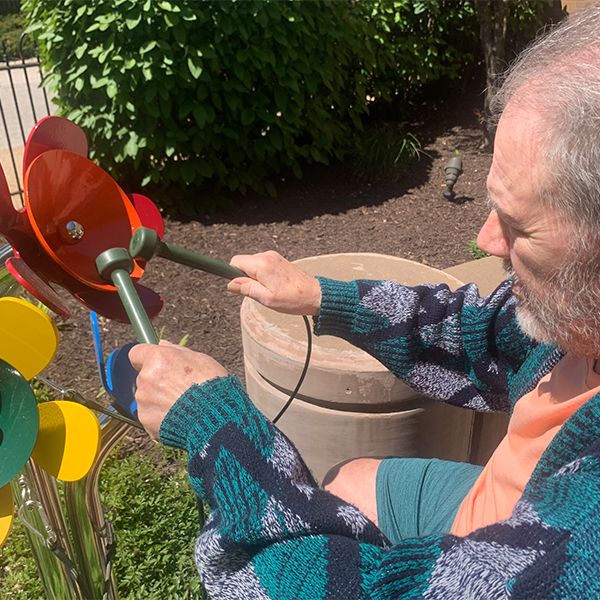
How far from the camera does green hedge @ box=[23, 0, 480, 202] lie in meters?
3.89

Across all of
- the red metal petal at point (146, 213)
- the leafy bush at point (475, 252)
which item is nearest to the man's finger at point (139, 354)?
the red metal petal at point (146, 213)

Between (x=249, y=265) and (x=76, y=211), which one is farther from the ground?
(x=76, y=211)

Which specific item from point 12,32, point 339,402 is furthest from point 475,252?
point 12,32

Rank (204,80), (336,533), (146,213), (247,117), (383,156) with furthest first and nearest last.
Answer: (383,156), (247,117), (204,80), (146,213), (336,533)

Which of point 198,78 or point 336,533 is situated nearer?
point 336,533

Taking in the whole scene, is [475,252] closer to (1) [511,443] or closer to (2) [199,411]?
(1) [511,443]

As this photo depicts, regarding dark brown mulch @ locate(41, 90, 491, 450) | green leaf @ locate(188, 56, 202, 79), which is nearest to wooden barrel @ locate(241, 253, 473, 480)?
dark brown mulch @ locate(41, 90, 491, 450)

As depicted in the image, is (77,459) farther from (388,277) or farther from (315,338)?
(388,277)

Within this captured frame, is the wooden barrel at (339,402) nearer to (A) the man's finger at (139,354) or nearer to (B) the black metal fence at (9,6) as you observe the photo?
(A) the man's finger at (139,354)

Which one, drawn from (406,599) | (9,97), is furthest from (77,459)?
(9,97)

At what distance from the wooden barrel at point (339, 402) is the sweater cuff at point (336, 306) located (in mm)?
372

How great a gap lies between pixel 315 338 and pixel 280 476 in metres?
1.05

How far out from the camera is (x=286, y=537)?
0.97 meters

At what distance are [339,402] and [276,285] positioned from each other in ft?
1.91
